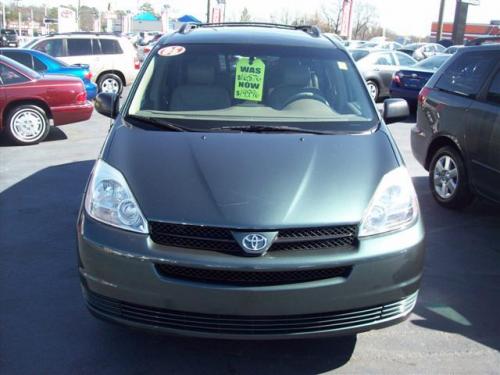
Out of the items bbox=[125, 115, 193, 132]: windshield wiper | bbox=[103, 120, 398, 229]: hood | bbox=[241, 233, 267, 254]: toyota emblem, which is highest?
Result: bbox=[125, 115, 193, 132]: windshield wiper

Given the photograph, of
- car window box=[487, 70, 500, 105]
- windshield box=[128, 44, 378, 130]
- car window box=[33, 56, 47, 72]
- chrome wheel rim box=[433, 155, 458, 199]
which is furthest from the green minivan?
car window box=[33, 56, 47, 72]

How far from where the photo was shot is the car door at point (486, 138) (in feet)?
17.1

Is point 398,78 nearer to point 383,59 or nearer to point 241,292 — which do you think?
point 383,59

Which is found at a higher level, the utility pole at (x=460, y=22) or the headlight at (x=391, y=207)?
the utility pole at (x=460, y=22)

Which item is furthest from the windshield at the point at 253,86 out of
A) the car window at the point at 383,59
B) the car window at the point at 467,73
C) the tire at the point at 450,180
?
the car window at the point at 383,59

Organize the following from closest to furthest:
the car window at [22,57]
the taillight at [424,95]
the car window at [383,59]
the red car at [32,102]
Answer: the taillight at [424,95], the red car at [32,102], the car window at [22,57], the car window at [383,59]

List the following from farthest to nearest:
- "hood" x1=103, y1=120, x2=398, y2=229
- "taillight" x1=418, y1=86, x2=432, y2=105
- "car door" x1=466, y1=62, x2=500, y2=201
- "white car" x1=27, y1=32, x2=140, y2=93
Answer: "white car" x1=27, y1=32, x2=140, y2=93, "taillight" x1=418, y1=86, x2=432, y2=105, "car door" x1=466, y1=62, x2=500, y2=201, "hood" x1=103, y1=120, x2=398, y2=229

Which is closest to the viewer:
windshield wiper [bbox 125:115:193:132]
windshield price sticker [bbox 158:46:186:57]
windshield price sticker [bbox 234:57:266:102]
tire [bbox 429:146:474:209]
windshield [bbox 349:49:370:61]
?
windshield wiper [bbox 125:115:193:132]

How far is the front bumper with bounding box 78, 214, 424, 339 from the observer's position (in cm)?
267

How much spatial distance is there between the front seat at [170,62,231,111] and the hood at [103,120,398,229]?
0.54 m

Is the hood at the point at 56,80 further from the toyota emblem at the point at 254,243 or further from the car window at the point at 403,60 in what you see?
the car window at the point at 403,60

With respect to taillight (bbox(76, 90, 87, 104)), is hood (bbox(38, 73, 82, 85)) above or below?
above

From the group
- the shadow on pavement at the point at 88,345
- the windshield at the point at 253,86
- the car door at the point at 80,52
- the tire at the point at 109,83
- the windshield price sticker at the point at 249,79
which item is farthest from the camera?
the tire at the point at 109,83

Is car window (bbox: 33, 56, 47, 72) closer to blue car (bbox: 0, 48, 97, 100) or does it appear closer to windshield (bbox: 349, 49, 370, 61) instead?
blue car (bbox: 0, 48, 97, 100)
